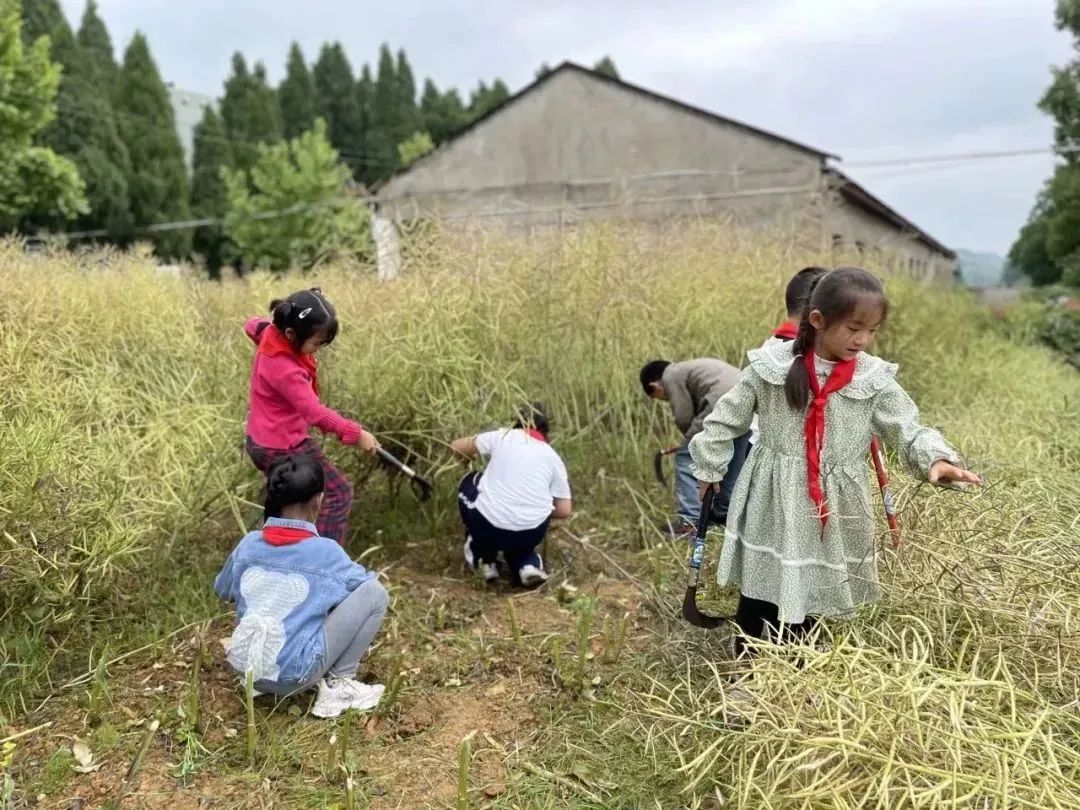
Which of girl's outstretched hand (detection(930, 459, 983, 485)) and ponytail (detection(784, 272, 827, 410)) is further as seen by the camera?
ponytail (detection(784, 272, 827, 410))

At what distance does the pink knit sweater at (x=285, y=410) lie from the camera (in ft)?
9.68

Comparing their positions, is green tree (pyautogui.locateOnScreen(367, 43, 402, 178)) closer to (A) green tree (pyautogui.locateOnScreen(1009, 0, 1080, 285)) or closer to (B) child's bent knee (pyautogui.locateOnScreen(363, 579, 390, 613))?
(A) green tree (pyautogui.locateOnScreen(1009, 0, 1080, 285))

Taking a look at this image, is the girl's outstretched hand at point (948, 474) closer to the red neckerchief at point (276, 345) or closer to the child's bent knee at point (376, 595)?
the child's bent knee at point (376, 595)

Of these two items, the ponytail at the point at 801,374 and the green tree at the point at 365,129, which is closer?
the ponytail at the point at 801,374

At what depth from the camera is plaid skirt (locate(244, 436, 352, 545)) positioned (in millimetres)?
3078

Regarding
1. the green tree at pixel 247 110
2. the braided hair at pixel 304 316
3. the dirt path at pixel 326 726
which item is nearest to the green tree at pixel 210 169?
the green tree at pixel 247 110

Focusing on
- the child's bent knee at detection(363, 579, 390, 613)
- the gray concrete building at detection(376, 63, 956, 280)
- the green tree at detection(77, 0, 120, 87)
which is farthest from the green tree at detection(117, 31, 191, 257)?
the child's bent knee at detection(363, 579, 390, 613)

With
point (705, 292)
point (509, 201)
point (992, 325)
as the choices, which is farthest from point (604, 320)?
point (509, 201)

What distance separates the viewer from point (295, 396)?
2.95 meters

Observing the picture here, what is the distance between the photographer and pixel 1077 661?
70.9 inches

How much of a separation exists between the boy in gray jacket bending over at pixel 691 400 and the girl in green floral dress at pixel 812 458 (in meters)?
1.05

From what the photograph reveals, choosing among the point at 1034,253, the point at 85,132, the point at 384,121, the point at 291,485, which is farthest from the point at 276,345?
the point at 384,121

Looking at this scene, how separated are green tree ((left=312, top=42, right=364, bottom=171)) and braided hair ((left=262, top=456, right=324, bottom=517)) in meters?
39.2

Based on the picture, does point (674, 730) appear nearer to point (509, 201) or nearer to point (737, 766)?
point (737, 766)
